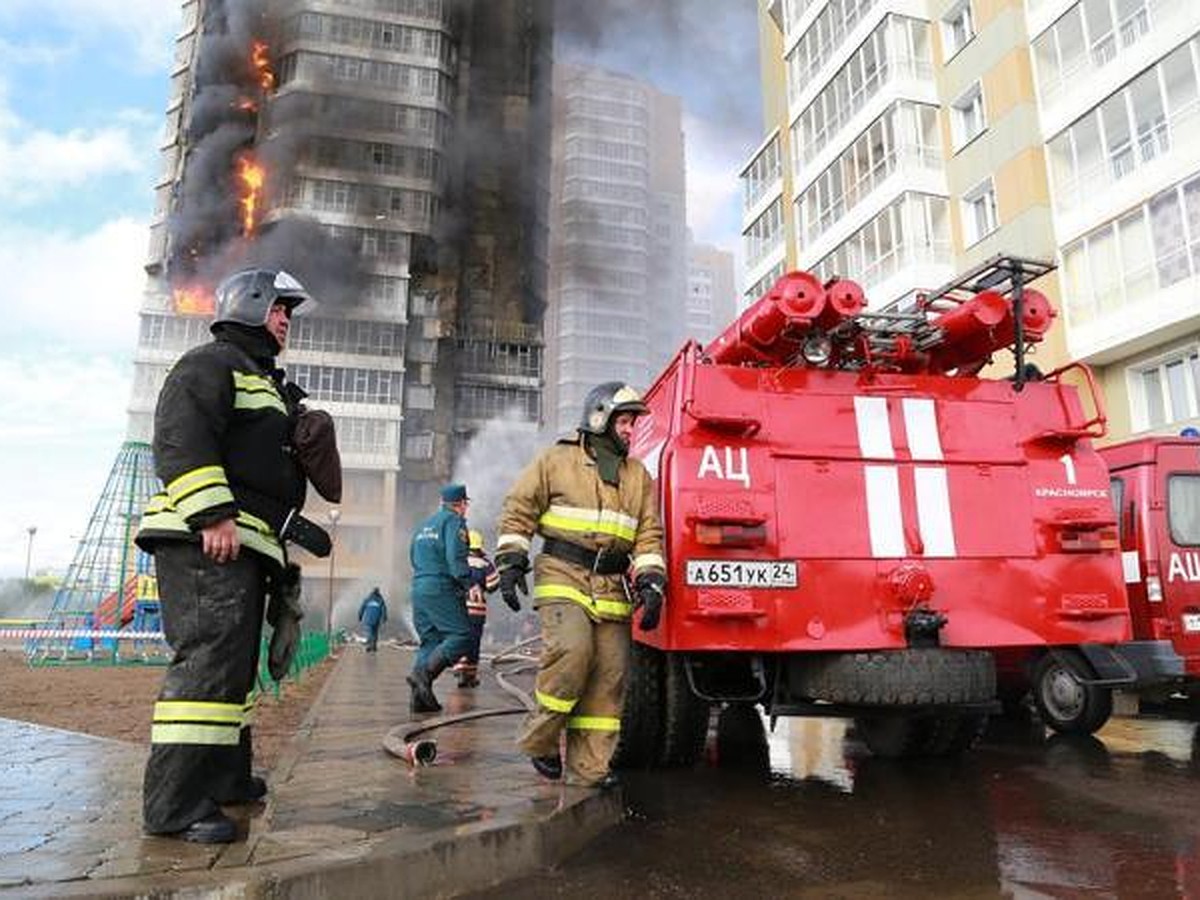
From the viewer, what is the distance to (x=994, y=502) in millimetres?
4285

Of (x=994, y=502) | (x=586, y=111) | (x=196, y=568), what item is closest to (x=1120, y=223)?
(x=994, y=502)

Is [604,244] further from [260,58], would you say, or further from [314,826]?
[314,826]

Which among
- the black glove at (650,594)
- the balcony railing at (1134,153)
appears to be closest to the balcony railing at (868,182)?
the balcony railing at (1134,153)

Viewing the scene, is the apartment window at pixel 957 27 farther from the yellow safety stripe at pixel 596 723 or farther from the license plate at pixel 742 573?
the yellow safety stripe at pixel 596 723

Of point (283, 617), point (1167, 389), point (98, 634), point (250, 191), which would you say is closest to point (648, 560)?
point (283, 617)

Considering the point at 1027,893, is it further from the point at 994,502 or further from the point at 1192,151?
the point at 1192,151

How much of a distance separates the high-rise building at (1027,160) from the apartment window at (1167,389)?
0.10ft

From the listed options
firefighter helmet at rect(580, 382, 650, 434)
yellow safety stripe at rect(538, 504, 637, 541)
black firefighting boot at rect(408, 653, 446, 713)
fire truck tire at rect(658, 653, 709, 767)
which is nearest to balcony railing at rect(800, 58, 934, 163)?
black firefighting boot at rect(408, 653, 446, 713)

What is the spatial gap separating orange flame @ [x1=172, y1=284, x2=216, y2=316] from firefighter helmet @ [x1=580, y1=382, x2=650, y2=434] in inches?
1540

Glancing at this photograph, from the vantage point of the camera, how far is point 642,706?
179 inches

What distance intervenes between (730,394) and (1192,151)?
1420cm

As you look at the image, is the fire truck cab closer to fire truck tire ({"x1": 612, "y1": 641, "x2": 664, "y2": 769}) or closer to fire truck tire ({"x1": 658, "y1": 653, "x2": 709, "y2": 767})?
fire truck tire ({"x1": 658, "y1": 653, "x2": 709, "y2": 767})

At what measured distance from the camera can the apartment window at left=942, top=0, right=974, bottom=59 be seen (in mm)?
21016

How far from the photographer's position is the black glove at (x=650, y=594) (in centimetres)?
357
